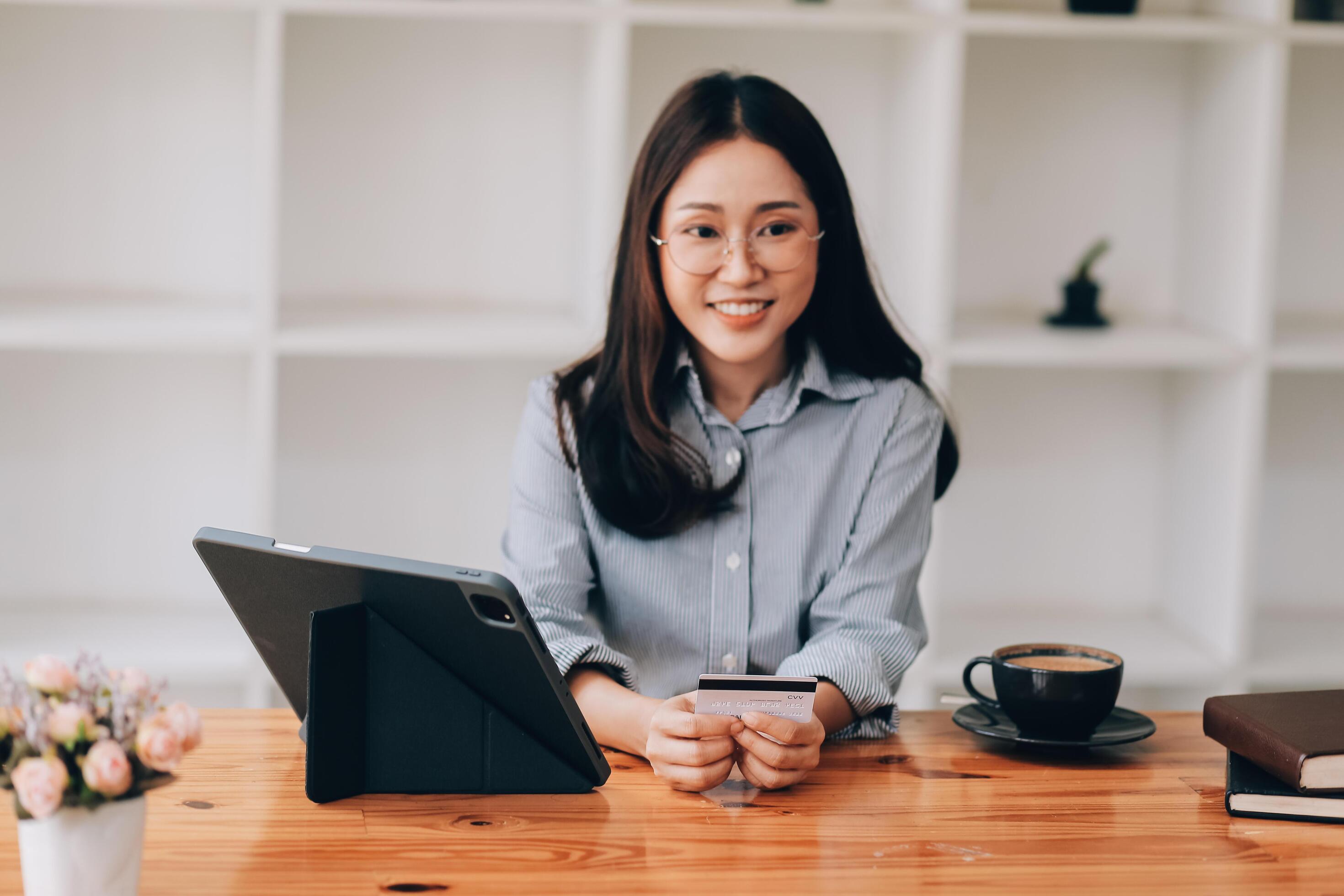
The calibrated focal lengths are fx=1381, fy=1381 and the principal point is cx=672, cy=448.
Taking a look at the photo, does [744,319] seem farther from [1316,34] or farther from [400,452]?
[1316,34]

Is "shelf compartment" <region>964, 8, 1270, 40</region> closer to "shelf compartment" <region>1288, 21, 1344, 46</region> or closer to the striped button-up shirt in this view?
"shelf compartment" <region>1288, 21, 1344, 46</region>

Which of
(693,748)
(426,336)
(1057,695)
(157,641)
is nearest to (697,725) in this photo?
(693,748)

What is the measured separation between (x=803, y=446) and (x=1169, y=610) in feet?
4.99

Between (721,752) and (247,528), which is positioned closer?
(721,752)

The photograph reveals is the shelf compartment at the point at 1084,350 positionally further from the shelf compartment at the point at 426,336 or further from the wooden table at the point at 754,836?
the wooden table at the point at 754,836

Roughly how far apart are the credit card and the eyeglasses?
0.64m

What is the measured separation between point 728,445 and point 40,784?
110 centimetres

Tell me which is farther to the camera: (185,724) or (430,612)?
(430,612)

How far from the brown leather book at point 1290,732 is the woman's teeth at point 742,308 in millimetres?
741

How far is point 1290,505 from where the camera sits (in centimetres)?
308

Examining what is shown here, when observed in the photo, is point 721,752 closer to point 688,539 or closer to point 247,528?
point 688,539

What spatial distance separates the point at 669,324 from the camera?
191cm

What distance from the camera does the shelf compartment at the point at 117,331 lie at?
2.51 m

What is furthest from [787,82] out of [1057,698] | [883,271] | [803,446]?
[1057,698]
